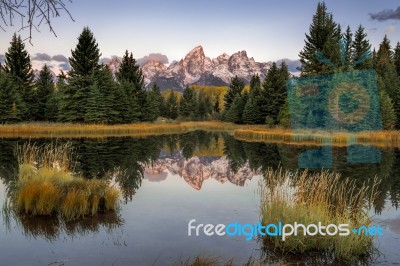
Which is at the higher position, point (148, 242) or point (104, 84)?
point (104, 84)

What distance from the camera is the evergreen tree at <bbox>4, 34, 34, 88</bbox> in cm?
5555

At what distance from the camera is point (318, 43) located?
47.1m

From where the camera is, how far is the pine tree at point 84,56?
50438 millimetres

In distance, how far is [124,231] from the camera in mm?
9258

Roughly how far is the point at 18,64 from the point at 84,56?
12.4 m

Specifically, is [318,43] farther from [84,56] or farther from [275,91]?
[84,56]

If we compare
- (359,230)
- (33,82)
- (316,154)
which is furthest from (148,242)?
(33,82)

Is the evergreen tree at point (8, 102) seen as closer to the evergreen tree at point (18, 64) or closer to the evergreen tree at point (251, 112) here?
the evergreen tree at point (18, 64)

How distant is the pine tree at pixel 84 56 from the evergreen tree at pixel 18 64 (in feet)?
31.5

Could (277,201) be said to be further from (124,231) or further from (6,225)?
(6,225)

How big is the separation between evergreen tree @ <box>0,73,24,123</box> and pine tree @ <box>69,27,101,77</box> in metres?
7.38

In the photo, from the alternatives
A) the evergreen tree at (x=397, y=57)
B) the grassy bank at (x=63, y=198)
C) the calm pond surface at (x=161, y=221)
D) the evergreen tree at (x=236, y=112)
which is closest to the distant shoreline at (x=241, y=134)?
the calm pond surface at (x=161, y=221)

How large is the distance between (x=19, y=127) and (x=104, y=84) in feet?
43.0

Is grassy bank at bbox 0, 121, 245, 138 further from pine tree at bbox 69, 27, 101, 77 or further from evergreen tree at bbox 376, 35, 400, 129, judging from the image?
evergreen tree at bbox 376, 35, 400, 129
